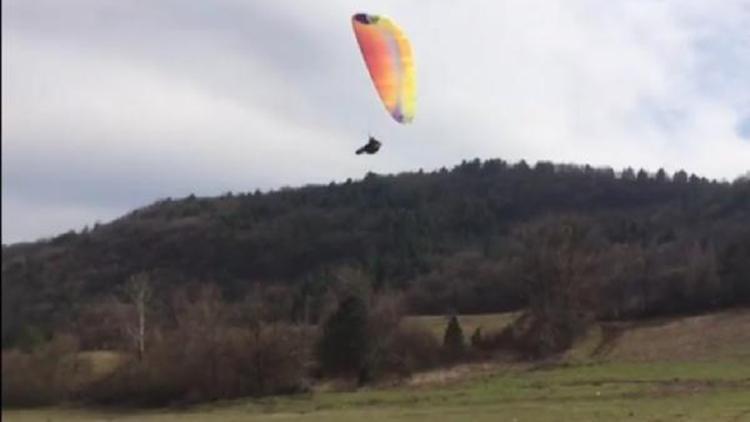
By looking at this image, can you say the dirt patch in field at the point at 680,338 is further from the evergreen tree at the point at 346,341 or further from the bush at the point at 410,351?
the evergreen tree at the point at 346,341

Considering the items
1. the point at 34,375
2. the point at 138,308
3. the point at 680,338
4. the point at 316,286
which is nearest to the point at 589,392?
the point at 680,338

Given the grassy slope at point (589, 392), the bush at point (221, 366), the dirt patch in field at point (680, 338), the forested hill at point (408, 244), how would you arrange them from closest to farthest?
1. the grassy slope at point (589, 392)
2. the bush at point (221, 366)
3. the dirt patch in field at point (680, 338)
4. the forested hill at point (408, 244)

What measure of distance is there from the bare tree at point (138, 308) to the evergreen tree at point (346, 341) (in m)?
12.3

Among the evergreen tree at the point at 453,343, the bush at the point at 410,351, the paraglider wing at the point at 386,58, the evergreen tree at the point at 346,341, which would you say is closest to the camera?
the paraglider wing at the point at 386,58

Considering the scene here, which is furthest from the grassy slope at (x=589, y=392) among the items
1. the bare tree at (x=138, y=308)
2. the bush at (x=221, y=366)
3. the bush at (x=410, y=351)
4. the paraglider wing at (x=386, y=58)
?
the paraglider wing at (x=386, y=58)

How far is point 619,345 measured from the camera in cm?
8606

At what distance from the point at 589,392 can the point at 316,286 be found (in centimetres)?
6226

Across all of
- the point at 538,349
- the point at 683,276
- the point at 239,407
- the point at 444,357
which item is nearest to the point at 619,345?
the point at 538,349

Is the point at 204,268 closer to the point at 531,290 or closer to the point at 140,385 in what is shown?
the point at 531,290

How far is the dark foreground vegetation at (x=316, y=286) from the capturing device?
26.3 ft

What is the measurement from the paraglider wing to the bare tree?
4194 centimetres

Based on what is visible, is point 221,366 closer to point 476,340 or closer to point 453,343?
point 453,343

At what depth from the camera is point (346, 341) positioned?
73.7m

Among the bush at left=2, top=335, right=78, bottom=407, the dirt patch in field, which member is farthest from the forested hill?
the bush at left=2, top=335, right=78, bottom=407
